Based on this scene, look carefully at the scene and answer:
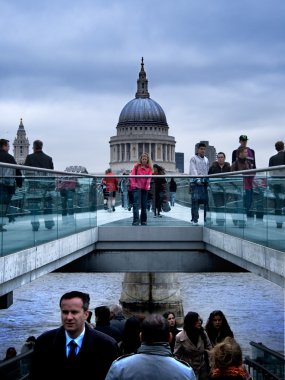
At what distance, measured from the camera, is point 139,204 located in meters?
19.5

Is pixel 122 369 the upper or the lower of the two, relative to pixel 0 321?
upper

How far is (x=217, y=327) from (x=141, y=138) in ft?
513

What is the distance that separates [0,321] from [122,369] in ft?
148

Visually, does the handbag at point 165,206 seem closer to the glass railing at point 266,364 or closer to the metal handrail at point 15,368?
the glass railing at point 266,364

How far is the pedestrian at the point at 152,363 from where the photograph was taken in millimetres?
5355

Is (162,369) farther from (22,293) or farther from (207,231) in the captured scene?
(22,293)

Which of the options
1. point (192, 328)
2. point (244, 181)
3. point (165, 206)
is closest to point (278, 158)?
point (244, 181)

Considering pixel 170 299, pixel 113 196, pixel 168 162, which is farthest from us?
pixel 168 162

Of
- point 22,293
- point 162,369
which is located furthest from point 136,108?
point 162,369

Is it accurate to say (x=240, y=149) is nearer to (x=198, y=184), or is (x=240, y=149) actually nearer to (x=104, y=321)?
(x=198, y=184)

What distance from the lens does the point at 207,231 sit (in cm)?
1891

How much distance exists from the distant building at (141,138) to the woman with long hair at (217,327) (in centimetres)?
14865

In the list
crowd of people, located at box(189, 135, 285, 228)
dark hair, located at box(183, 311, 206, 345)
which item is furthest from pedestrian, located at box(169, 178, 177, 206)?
dark hair, located at box(183, 311, 206, 345)

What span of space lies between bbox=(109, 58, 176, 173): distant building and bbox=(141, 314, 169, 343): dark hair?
15406 centimetres
